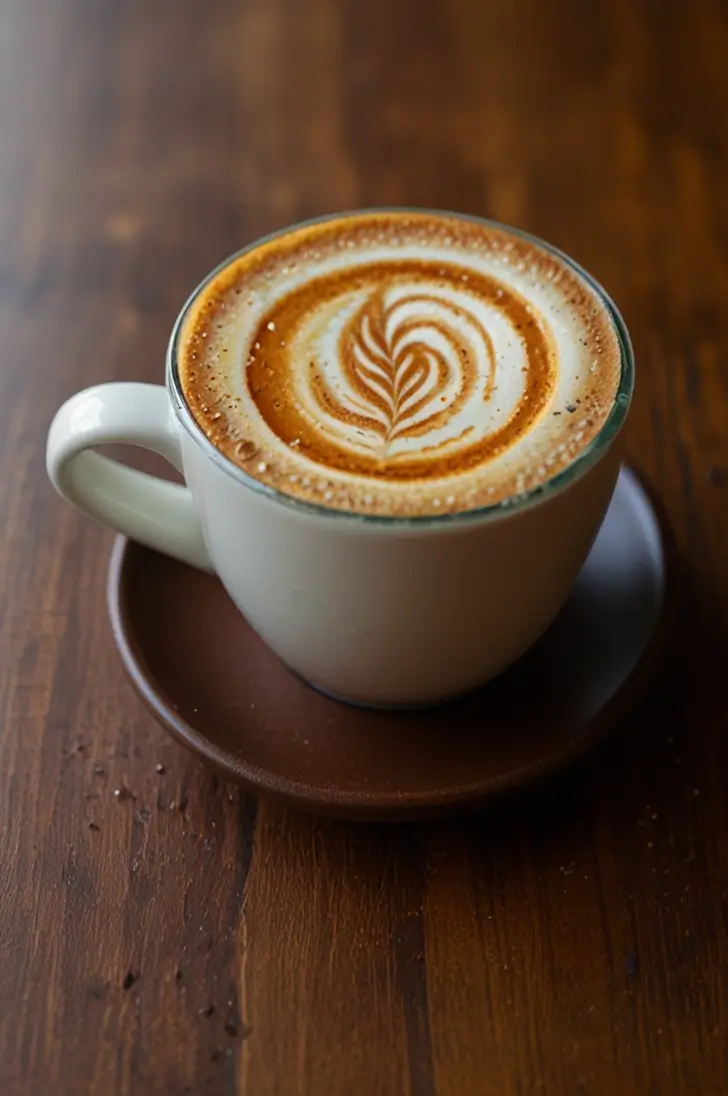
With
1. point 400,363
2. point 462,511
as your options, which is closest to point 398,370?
point 400,363

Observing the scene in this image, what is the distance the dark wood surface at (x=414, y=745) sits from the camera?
66 cm

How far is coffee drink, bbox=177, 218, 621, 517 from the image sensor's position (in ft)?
2.20

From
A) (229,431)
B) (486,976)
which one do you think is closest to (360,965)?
(486,976)

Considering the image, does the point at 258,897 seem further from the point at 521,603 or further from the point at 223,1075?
the point at 521,603

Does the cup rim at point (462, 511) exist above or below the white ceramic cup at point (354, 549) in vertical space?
above

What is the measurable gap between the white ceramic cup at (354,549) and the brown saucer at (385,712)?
0.10 feet

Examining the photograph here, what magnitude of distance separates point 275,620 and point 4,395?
18.2 inches

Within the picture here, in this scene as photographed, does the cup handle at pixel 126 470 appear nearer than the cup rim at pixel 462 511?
No

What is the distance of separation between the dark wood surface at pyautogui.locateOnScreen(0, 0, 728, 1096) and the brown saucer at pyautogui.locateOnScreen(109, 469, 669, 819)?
0.04 metres

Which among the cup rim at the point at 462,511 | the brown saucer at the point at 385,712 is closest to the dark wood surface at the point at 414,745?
the brown saucer at the point at 385,712

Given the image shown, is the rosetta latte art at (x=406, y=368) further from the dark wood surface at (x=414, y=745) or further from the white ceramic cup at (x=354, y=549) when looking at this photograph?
the dark wood surface at (x=414, y=745)

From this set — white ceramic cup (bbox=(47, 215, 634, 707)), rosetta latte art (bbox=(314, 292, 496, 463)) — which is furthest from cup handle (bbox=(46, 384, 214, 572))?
rosetta latte art (bbox=(314, 292, 496, 463))

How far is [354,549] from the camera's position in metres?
0.64

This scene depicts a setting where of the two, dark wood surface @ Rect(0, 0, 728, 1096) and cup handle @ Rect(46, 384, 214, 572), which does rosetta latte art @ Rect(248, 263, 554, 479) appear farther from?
dark wood surface @ Rect(0, 0, 728, 1096)
